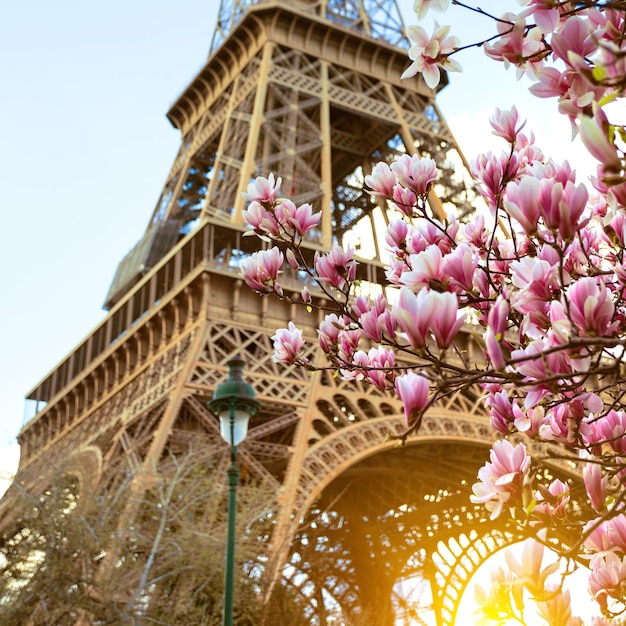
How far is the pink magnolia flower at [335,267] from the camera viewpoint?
3738 mm

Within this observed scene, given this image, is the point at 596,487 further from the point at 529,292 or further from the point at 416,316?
the point at 416,316

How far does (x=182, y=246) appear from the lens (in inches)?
886

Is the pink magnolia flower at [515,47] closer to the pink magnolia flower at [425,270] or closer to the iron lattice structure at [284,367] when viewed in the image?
the pink magnolia flower at [425,270]

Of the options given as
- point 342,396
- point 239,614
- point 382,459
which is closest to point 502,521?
point 382,459

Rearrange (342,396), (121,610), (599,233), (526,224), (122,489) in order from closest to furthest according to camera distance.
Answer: (526,224), (599,233), (121,610), (122,489), (342,396)

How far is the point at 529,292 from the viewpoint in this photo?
8.54 ft

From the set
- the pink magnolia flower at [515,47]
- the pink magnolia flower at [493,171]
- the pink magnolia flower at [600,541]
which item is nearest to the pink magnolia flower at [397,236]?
the pink magnolia flower at [493,171]

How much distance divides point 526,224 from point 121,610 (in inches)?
509

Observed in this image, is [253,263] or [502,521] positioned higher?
[502,521]

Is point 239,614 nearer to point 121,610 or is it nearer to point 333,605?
point 121,610

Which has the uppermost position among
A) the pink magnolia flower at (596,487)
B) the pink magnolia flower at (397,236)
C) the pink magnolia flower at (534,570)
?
the pink magnolia flower at (397,236)

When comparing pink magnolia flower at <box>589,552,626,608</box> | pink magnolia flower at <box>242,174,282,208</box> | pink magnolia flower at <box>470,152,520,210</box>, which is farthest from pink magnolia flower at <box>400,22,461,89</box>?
pink magnolia flower at <box>589,552,626,608</box>

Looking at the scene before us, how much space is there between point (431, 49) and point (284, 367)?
17846mm

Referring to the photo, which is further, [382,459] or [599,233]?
[382,459]
